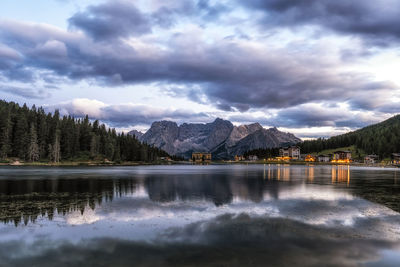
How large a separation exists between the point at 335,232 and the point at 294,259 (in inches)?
328

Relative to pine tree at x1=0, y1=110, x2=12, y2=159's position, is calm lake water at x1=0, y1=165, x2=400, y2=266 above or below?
below

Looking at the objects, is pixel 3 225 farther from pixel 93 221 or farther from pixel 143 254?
pixel 143 254

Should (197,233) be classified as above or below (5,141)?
below

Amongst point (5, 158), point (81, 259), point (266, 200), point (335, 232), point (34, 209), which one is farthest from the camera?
point (5, 158)

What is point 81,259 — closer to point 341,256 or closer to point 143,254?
point 143,254

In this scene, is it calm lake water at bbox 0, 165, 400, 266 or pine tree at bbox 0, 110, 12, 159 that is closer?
calm lake water at bbox 0, 165, 400, 266

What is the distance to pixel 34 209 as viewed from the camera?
30562 mm

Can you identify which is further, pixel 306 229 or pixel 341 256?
pixel 306 229

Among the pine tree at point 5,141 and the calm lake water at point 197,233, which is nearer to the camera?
the calm lake water at point 197,233

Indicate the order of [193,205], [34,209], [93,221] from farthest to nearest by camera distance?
[193,205]
[34,209]
[93,221]

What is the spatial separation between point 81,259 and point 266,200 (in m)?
27.9

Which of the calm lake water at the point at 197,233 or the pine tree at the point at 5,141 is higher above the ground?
the pine tree at the point at 5,141

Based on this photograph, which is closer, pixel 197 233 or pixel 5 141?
pixel 197 233

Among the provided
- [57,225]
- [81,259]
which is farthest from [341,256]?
[57,225]
